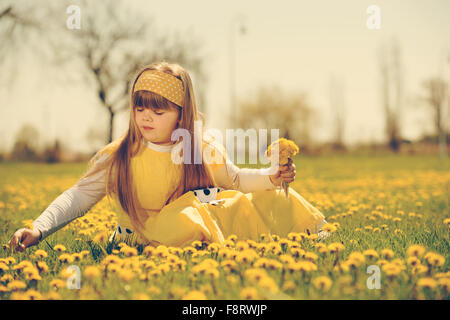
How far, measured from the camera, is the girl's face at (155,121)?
108 inches

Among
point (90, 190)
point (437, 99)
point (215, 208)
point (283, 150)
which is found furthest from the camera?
point (437, 99)

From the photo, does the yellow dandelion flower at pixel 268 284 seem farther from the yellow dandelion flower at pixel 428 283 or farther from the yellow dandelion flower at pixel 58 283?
the yellow dandelion flower at pixel 58 283

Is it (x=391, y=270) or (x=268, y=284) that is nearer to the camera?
(x=268, y=284)

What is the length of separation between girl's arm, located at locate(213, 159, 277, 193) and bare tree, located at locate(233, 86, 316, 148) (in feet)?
93.4

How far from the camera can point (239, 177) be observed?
124 inches

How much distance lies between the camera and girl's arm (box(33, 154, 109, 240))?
2615 millimetres

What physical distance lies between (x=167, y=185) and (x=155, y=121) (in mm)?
479

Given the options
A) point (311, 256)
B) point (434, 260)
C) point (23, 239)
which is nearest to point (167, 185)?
point (23, 239)


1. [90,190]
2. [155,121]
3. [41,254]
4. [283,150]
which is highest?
[155,121]

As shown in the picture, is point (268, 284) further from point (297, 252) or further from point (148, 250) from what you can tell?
point (148, 250)

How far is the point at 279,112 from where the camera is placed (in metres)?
34.6

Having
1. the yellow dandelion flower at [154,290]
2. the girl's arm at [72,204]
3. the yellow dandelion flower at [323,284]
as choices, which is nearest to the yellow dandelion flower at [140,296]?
the yellow dandelion flower at [154,290]

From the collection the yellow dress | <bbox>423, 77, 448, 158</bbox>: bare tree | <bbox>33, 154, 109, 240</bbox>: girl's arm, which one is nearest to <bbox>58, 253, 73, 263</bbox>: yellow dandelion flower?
<bbox>33, 154, 109, 240</bbox>: girl's arm

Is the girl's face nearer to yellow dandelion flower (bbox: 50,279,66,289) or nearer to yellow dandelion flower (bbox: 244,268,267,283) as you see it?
yellow dandelion flower (bbox: 50,279,66,289)
